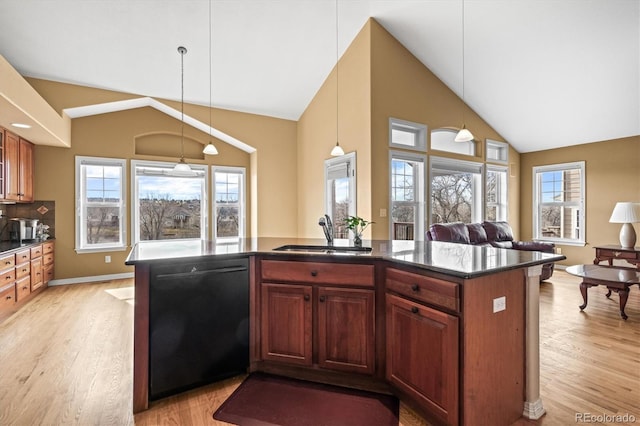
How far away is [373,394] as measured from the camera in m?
2.13

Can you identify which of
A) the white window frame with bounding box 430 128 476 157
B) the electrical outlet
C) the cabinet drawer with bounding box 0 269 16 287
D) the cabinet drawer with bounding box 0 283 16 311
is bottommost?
the cabinet drawer with bounding box 0 283 16 311

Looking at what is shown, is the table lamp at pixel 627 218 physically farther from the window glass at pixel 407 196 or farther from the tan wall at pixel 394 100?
the window glass at pixel 407 196

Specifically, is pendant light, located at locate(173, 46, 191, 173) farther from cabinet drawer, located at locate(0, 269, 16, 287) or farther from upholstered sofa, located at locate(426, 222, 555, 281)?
upholstered sofa, located at locate(426, 222, 555, 281)

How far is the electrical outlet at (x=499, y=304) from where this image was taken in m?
1.73

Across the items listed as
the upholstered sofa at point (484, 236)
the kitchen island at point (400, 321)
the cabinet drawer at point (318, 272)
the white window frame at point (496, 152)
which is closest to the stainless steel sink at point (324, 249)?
the kitchen island at point (400, 321)

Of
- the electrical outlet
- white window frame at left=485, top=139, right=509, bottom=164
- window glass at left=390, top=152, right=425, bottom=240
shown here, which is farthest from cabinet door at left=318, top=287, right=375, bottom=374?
white window frame at left=485, top=139, right=509, bottom=164

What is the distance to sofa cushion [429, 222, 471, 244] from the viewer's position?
4.79 meters

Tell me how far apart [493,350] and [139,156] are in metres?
6.03

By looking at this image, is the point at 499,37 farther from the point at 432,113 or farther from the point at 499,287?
the point at 499,287

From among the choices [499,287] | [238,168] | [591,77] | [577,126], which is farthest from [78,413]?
[577,126]

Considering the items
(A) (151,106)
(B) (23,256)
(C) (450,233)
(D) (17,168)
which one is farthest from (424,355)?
(A) (151,106)

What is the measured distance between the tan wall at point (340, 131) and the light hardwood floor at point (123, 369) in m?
2.69

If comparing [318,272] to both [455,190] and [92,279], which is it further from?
[92,279]

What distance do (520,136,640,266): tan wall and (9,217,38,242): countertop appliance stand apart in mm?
9431
